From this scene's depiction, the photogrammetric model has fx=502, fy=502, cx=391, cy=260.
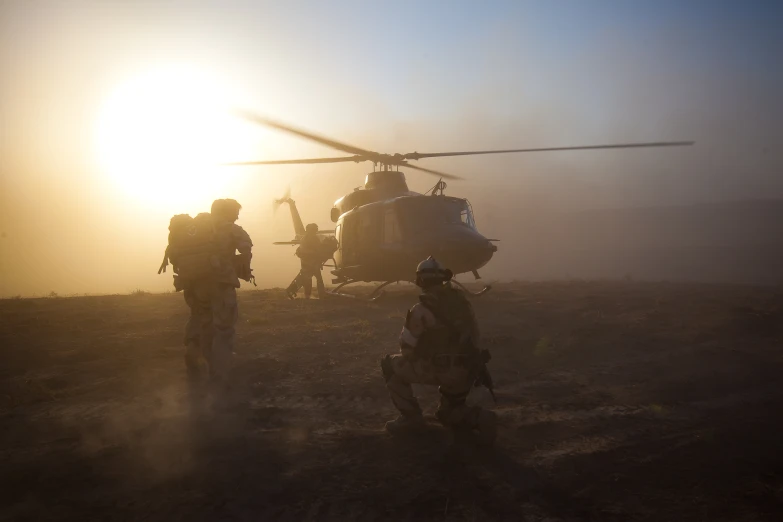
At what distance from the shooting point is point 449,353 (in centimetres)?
402

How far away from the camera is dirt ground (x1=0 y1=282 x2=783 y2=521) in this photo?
3049 mm

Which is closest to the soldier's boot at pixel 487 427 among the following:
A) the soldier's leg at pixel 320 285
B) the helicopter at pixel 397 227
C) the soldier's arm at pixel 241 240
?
the soldier's arm at pixel 241 240

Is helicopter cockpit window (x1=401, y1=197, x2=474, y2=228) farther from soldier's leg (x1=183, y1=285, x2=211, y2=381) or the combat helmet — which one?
the combat helmet

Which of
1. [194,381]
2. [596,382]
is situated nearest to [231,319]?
[194,381]

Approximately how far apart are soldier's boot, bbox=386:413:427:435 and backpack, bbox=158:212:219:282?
111 inches

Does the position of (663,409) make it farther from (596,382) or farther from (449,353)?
(449,353)

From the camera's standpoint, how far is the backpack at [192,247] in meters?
5.68

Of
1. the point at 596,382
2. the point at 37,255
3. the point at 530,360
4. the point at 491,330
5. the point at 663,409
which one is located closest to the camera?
the point at 663,409

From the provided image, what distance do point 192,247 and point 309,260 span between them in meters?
8.56

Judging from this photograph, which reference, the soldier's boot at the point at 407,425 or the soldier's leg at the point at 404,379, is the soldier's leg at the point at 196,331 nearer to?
the soldier's leg at the point at 404,379

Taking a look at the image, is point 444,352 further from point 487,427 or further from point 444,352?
point 487,427

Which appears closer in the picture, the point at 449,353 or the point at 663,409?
the point at 449,353

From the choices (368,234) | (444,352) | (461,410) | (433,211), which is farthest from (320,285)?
(461,410)

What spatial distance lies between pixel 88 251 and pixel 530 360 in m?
152
